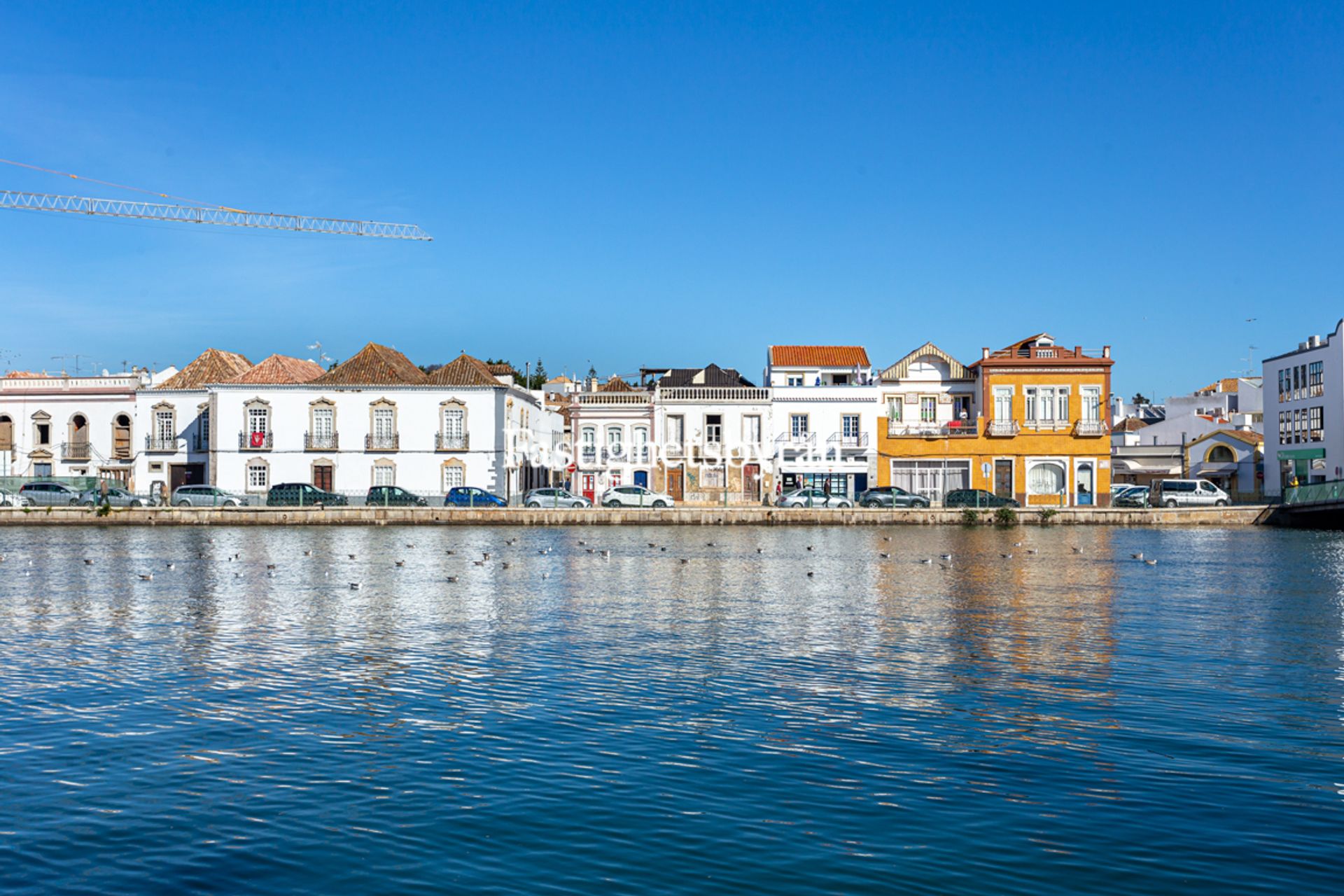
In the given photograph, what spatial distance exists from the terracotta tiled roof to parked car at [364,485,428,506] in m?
23.2

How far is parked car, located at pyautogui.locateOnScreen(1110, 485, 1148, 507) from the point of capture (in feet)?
219

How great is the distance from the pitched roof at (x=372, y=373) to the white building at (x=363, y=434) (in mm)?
129

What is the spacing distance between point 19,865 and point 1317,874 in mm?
10332

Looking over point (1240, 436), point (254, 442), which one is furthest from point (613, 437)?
point (1240, 436)

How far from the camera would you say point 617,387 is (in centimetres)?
7844

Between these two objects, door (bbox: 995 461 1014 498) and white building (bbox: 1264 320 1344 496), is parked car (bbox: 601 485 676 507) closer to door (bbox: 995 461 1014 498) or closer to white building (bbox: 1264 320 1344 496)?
door (bbox: 995 461 1014 498)

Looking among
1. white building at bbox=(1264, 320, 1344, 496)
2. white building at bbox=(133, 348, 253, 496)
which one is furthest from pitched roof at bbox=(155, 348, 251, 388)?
white building at bbox=(1264, 320, 1344, 496)

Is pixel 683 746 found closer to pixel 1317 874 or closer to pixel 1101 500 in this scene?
pixel 1317 874

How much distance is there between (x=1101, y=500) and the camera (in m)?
71.3

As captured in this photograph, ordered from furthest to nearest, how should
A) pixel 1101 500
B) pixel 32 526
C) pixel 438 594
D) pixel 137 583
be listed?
pixel 1101 500
pixel 32 526
pixel 137 583
pixel 438 594

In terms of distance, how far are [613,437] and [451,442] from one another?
9.43m

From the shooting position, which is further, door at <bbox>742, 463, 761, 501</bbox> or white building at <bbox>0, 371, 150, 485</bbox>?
white building at <bbox>0, 371, 150, 485</bbox>

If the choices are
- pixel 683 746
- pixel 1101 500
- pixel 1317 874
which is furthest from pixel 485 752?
pixel 1101 500

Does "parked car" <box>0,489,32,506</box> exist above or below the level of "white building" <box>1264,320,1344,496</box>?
below
